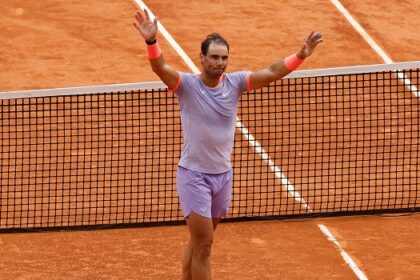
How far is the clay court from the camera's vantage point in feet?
43.6

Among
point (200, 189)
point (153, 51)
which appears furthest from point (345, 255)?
point (153, 51)

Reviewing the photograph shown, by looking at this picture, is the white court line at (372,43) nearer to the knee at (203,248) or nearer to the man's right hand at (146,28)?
the knee at (203,248)

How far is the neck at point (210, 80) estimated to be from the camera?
1068cm

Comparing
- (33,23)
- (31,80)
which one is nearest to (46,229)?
(31,80)

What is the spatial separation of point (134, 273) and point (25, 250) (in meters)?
1.38

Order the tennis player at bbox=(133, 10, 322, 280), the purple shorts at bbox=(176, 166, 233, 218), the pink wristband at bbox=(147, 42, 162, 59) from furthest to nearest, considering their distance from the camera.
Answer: the purple shorts at bbox=(176, 166, 233, 218) → the tennis player at bbox=(133, 10, 322, 280) → the pink wristband at bbox=(147, 42, 162, 59)

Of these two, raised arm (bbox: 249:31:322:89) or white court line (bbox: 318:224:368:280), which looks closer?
raised arm (bbox: 249:31:322:89)

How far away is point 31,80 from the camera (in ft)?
62.0

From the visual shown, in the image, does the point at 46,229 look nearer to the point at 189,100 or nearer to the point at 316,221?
the point at 316,221

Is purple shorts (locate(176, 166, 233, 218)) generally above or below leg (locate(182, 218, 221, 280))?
above

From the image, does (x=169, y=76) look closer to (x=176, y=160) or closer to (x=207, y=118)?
(x=207, y=118)

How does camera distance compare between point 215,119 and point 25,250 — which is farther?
point 25,250

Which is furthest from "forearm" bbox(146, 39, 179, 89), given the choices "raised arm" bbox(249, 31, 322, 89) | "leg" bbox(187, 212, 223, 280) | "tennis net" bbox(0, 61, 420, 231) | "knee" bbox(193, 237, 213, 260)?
"tennis net" bbox(0, 61, 420, 231)

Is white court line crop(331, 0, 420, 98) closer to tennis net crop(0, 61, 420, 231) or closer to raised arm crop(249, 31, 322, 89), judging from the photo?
tennis net crop(0, 61, 420, 231)
